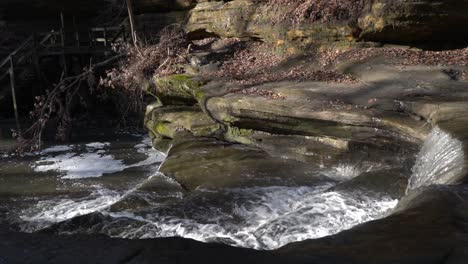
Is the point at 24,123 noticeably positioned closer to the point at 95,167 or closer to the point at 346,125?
the point at 95,167

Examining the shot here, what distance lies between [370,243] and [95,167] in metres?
9.93

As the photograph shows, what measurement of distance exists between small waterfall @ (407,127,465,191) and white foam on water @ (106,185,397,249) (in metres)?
0.58

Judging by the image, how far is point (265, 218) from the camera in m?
7.08

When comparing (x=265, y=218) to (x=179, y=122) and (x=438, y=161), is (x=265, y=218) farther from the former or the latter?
(x=179, y=122)

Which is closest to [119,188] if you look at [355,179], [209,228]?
[209,228]

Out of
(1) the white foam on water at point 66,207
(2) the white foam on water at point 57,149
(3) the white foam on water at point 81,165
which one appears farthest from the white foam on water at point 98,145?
(1) the white foam on water at point 66,207

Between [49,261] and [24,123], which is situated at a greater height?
[49,261]

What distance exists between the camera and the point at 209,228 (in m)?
6.63

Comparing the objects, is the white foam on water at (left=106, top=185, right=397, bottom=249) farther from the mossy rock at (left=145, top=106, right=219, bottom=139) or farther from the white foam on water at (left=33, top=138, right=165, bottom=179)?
the white foam on water at (left=33, top=138, right=165, bottom=179)

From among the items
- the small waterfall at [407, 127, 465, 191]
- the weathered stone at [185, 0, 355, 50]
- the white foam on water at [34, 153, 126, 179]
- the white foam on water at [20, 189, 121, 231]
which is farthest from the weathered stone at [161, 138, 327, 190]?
the weathered stone at [185, 0, 355, 50]

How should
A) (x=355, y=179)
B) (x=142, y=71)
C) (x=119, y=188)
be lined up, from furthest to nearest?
(x=142, y=71) < (x=119, y=188) < (x=355, y=179)

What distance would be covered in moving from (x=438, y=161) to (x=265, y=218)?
2.41 meters

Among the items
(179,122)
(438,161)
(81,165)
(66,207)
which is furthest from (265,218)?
(81,165)

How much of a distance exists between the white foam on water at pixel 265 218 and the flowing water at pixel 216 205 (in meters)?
0.01
